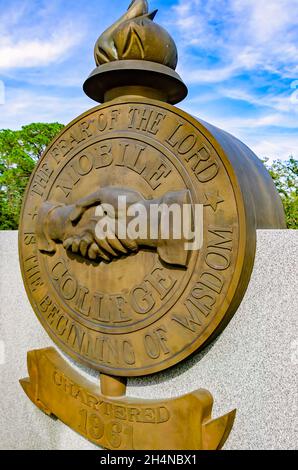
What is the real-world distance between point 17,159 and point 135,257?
19.7 m

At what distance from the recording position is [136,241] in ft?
6.91

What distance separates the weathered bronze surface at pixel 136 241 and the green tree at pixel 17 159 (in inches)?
608

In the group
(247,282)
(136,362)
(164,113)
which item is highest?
(164,113)

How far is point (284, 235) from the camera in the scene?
1.95m

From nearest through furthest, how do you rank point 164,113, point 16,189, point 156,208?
point 156,208
point 164,113
point 16,189

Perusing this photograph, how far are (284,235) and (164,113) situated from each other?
921 millimetres

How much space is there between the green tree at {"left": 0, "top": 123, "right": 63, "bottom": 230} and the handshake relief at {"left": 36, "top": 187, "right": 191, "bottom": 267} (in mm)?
15575

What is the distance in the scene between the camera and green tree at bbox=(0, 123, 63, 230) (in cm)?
1823

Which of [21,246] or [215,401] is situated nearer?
[215,401]

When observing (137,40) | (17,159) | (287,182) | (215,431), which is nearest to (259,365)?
(215,431)

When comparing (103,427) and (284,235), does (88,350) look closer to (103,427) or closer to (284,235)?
(103,427)

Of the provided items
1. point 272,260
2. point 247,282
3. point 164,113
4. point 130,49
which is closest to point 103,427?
point 247,282

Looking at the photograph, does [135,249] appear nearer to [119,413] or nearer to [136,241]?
[136,241]

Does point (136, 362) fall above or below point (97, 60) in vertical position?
below
